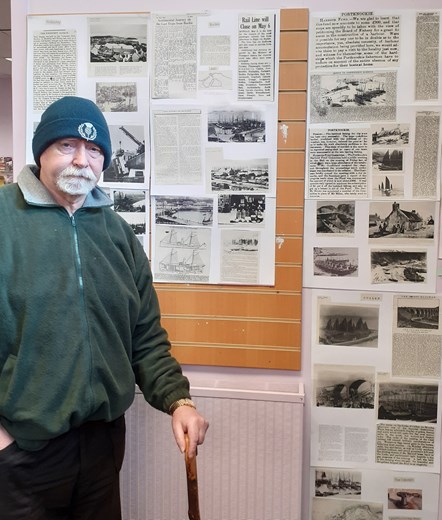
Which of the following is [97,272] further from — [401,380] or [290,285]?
[401,380]

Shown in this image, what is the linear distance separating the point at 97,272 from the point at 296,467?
92 centimetres

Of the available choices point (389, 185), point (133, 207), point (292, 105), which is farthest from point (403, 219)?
point (133, 207)

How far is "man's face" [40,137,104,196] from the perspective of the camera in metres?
1.05

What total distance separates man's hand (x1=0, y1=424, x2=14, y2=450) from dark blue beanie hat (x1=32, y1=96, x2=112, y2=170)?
615 millimetres

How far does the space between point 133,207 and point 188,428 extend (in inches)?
31.1

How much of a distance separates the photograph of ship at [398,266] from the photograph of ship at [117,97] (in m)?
0.92

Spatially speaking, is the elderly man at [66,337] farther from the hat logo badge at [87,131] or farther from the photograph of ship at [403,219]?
the photograph of ship at [403,219]

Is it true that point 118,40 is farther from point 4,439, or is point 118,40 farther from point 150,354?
point 4,439

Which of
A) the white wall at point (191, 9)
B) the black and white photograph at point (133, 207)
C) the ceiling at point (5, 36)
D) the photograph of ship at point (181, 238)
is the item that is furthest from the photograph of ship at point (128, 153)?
the ceiling at point (5, 36)

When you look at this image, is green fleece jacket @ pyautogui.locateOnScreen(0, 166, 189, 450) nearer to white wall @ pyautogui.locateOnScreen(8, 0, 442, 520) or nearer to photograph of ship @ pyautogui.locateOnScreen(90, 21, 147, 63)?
white wall @ pyautogui.locateOnScreen(8, 0, 442, 520)

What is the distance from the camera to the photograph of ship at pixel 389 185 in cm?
147

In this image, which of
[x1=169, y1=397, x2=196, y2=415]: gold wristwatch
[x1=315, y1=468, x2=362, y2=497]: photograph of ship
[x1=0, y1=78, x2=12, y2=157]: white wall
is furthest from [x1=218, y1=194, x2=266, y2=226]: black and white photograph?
[x1=0, y1=78, x2=12, y2=157]: white wall

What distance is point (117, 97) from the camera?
1543 millimetres

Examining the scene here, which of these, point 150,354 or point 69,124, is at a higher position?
point 69,124
